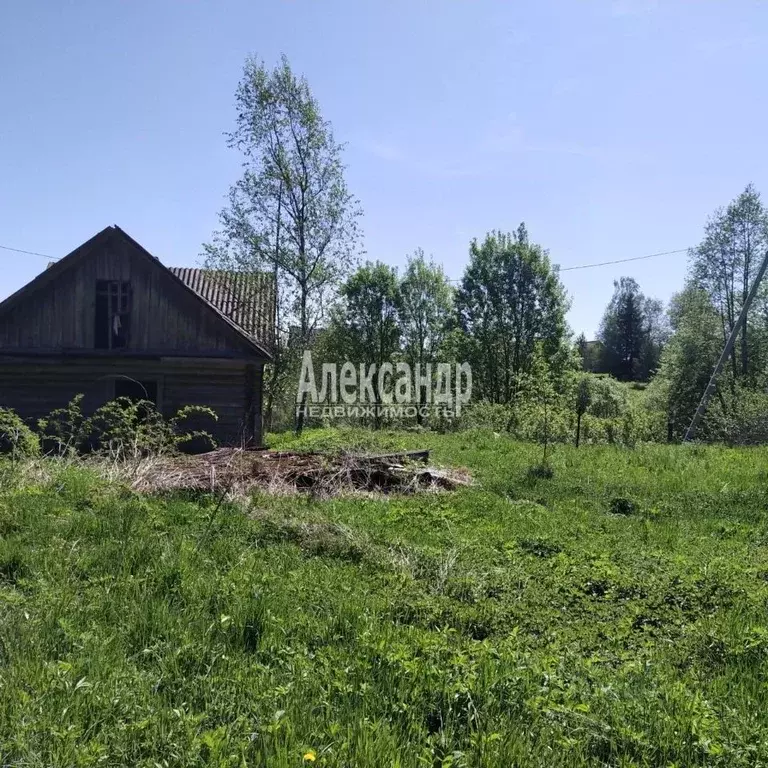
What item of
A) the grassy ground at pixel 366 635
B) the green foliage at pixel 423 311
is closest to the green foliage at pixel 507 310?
the green foliage at pixel 423 311

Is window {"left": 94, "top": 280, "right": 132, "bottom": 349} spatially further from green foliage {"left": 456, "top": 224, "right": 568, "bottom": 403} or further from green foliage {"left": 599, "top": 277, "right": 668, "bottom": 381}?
green foliage {"left": 599, "top": 277, "right": 668, "bottom": 381}

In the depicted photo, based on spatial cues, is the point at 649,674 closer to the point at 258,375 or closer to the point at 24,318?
the point at 258,375

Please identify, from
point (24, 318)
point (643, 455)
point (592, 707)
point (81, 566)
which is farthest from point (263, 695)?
point (24, 318)

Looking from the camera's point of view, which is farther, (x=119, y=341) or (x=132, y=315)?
(x=119, y=341)

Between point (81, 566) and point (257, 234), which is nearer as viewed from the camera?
point (81, 566)

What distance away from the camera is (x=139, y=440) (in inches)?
377

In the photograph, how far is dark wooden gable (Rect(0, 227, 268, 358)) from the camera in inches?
556

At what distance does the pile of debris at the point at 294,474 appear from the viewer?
828 centimetres

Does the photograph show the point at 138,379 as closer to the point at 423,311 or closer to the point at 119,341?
the point at 119,341

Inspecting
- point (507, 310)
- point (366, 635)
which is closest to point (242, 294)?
point (507, 310)

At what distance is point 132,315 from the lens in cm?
1437

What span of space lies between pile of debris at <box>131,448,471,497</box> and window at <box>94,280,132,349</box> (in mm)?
6015

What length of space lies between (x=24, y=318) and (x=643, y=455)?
14871 millimetres

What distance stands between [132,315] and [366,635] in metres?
12.6
